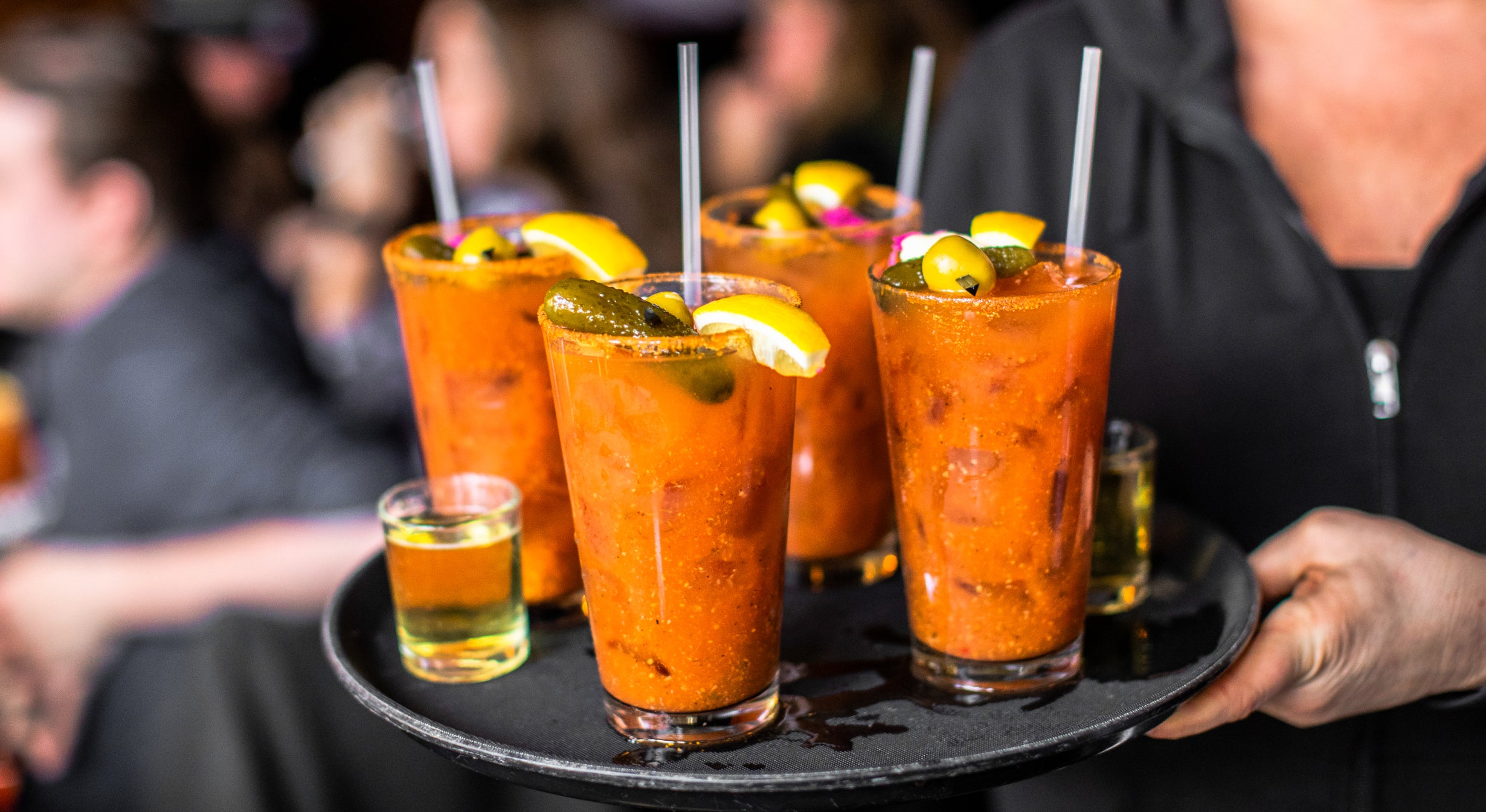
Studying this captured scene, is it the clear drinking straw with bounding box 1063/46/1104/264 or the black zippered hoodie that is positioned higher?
the clear drinking straw with bounding box 1063/46/1104/264

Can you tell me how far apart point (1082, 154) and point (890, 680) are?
1.53 feet

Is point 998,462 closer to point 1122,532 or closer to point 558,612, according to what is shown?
point 1122,532

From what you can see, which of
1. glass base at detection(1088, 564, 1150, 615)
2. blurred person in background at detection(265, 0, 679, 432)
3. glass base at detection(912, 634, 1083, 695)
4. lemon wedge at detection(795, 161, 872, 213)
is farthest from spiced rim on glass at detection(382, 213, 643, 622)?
blurred person in background at detection(265, 0, 679, 432)

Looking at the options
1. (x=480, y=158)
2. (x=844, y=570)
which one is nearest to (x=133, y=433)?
(x=480, y=158)

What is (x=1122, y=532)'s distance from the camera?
3.70 feet

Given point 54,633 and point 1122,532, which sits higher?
point 1122,532

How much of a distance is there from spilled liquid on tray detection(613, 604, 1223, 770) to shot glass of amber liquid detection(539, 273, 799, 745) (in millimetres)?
28

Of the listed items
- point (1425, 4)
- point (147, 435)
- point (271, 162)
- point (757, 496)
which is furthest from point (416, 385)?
point (271, 162)

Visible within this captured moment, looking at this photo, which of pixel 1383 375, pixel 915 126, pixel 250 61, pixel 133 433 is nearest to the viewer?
pixel 915 126

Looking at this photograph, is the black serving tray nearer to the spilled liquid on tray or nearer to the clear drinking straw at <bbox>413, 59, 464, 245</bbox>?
the spilled liquid on tray

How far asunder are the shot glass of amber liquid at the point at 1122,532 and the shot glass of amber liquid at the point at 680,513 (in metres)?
0.37

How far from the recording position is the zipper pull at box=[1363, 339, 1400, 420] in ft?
4.48

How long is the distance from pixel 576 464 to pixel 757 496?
14cm

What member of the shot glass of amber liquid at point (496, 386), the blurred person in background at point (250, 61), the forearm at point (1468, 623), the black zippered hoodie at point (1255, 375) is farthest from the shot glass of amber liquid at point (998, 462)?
the blurred person in background at point (250, 61)
